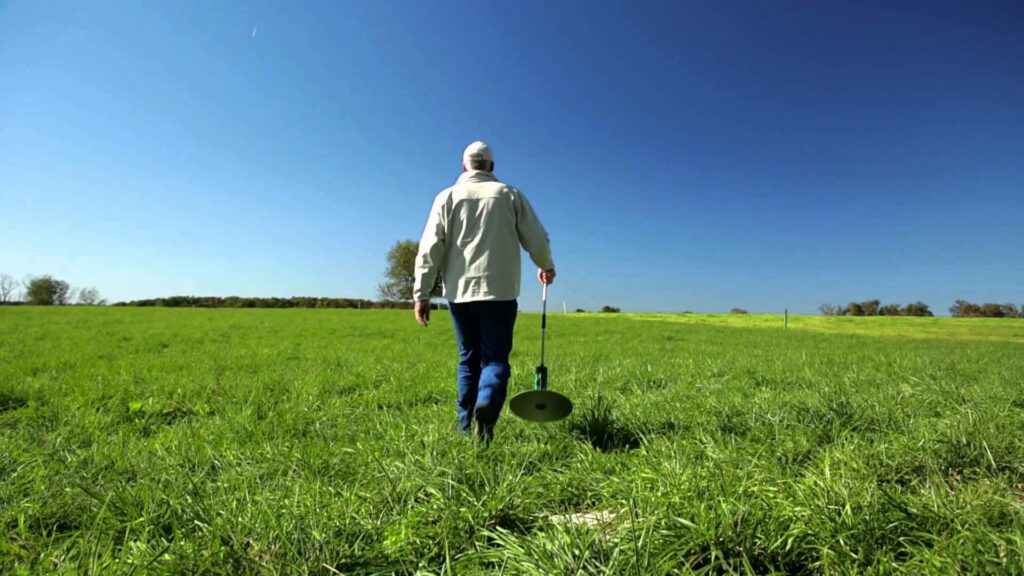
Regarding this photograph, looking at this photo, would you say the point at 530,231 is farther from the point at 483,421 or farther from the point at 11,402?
the point at 11,402

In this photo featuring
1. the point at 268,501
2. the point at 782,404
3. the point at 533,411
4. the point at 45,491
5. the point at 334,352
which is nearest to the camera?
the point at 268,501

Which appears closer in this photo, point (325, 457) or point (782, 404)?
point (325, 457)

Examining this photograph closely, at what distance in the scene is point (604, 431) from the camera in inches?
134

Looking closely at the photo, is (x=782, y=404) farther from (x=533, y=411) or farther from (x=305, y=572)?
(x=305, y=572)

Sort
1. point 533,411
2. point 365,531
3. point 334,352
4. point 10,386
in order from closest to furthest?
point 365,531
point 533,411
point 10,386
point 334,352

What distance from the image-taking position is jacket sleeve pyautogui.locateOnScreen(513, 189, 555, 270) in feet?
11.6

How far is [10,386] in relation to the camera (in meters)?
4.94

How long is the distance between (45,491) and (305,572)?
6.07 ft

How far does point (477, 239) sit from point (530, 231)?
0.49m

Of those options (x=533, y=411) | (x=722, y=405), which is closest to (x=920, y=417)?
(x=722, y=405)

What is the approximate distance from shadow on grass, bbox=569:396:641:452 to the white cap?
2394mm

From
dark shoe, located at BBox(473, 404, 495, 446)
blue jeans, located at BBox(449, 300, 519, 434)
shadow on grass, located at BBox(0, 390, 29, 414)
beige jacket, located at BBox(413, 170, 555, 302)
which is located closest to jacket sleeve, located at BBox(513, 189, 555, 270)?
beige jacket, located at BBox(413, 170, 555, 302)

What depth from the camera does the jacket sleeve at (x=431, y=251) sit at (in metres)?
3.48

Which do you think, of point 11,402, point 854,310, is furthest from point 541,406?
point 854,310
